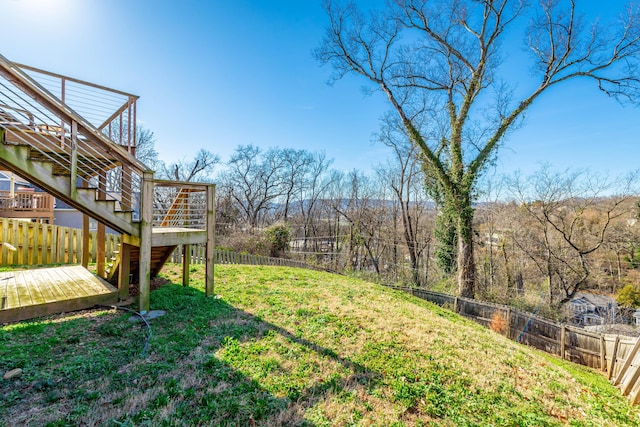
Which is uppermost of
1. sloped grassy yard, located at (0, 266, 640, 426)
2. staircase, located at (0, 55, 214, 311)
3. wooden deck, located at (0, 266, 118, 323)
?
staircase, located at (0, 55, 214, 311)

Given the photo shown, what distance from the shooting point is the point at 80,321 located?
12.1 feet

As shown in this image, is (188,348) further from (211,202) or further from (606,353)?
(606,353)

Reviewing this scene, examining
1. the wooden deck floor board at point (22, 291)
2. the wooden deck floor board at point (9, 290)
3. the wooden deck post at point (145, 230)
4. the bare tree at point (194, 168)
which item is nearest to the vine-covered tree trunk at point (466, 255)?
the wooden deck post at point (145, 230)

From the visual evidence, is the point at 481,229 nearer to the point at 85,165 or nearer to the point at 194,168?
the point at 85,165

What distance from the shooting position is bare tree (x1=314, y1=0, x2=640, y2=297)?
987 centimetres

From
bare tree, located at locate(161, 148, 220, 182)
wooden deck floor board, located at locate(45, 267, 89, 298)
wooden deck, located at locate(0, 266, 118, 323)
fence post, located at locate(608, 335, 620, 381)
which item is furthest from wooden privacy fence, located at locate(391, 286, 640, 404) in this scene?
bare tree, located at locate(161, 148, 220, 182)

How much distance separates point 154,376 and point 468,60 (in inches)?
552

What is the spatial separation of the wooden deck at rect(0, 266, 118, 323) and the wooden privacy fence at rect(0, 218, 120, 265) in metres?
1.66

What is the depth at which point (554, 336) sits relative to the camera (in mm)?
8281

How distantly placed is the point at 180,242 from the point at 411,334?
3.93 meters

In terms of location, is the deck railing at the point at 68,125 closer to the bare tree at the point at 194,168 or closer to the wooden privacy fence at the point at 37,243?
the wooden privacy fence at the point at 37,243

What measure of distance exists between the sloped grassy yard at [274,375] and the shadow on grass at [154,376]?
Result: 11 mm

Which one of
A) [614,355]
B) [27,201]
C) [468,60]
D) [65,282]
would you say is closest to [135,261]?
[65,282]

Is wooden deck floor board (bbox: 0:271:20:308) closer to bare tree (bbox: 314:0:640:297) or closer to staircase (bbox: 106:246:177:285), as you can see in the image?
staircase (bbox: 106:246:177:285)
